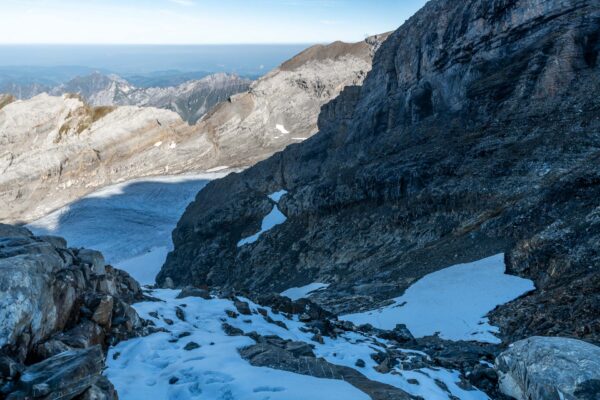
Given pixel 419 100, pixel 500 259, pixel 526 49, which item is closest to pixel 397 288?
pixel 500 259

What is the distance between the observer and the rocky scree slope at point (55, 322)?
779cm

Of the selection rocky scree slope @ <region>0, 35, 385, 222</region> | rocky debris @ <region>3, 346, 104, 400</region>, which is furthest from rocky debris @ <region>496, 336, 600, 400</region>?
rocky scree slope @ <region>0, 35, 385, 222</region>

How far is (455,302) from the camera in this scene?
2194 centimetres

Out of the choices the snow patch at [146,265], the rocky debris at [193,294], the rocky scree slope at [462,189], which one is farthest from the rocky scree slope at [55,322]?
the snow patch at [146,265]

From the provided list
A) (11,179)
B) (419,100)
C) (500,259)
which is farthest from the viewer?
(11,179)

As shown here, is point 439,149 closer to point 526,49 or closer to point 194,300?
point 526,49

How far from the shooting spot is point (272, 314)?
1711cm

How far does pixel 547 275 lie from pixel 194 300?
46.8ft

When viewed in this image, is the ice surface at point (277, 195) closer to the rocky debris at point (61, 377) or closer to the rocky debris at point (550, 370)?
the rocky debris at point (550, 370)

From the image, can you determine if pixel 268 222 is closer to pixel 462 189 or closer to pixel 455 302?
pixel 462 189

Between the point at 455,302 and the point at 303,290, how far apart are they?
532 inches

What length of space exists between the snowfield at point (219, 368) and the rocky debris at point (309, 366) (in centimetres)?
32

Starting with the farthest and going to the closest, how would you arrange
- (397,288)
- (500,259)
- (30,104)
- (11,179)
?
(30,104) < (11,179) < (397,288) < (500,259)

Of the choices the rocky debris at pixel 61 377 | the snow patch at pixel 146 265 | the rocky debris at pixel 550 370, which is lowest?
the snow patch at pixel 146 265
